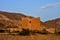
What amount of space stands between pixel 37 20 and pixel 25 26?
9.98 ft

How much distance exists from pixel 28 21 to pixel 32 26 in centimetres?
152

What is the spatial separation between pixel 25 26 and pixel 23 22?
0.99m

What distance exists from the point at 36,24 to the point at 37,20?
0.95 meters

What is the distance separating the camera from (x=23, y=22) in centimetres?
4241

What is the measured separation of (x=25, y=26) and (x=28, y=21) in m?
1.32

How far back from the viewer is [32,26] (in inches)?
1697

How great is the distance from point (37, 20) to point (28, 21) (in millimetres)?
2048

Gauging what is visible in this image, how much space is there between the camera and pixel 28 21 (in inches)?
1678

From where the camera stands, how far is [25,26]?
42.3m

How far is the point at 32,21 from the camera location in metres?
42.8

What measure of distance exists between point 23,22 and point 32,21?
6.75 feet

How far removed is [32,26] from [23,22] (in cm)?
231

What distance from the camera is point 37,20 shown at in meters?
42.9
